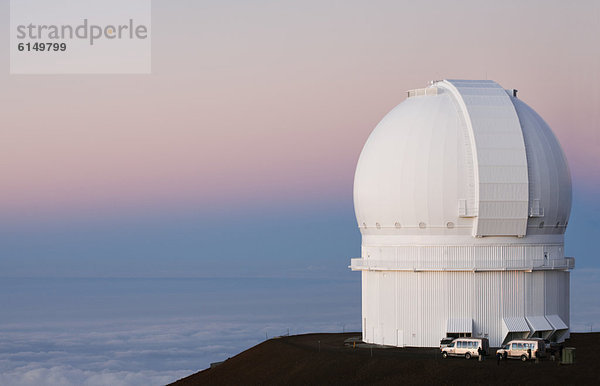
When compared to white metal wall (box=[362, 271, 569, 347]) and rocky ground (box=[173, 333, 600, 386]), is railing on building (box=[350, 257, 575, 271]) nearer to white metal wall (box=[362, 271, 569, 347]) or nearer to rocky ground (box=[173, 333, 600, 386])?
white metal wall (box=[362, 271, 569, 347])

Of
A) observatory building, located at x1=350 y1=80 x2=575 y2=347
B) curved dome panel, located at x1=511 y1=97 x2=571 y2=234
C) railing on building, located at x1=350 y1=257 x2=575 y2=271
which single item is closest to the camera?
observatory building, located at x1=350 y1=80 x2=575 y2=347

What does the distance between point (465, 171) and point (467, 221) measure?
2.47 m

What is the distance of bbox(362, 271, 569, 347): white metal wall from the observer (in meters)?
50.6

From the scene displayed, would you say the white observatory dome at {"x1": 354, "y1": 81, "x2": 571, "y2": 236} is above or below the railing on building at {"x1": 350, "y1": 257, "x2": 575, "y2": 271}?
above

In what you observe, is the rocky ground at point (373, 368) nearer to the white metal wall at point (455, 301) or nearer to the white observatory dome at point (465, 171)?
the white metal wall at point (455, 301)

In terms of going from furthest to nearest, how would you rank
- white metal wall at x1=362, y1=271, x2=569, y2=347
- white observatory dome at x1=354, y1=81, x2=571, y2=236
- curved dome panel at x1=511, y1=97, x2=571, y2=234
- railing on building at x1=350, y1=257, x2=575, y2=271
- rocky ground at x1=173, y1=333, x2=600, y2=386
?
curved dome panel at x1=511, y1=97, x2=571, y2=234
white metal wall at x1=362, y1=271, x2=569, y2=347
railing on building at x1=350, y1=257, x2=575, y2=271
white observatory dome at x1=354, y1=81, x2=571, y2=236
rocky ground at x1=173, y1=333, x2=600, y2=386

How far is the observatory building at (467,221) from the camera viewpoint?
50125 mm

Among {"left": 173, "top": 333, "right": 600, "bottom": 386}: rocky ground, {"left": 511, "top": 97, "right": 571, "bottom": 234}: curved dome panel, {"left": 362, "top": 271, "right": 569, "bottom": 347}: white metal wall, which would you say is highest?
{"left": 511, "top": 97, "right": 571, "bottom": 234}: curved dome panel

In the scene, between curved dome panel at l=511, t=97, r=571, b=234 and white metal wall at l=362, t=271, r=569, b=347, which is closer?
white metal wall at l=362, t=271, r=569, b=347

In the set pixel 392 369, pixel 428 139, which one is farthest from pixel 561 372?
pixel 428 139

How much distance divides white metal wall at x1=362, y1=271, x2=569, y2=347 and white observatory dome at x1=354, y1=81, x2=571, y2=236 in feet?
7.64

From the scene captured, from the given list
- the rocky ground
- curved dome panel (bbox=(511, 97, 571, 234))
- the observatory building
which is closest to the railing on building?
the observatory building

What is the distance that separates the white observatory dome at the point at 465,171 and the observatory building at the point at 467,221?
50mm

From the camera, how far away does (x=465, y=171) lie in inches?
1967
